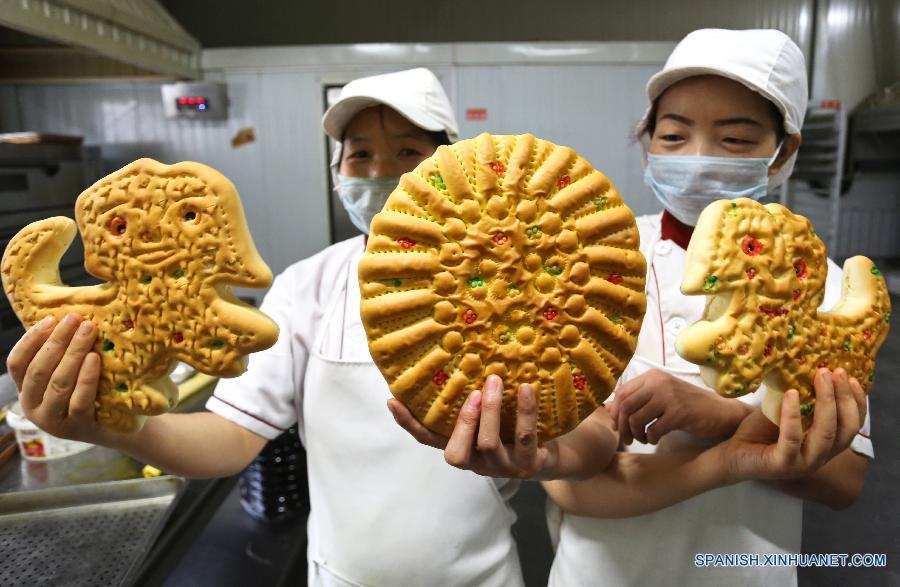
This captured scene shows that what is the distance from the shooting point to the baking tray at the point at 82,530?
1.30m

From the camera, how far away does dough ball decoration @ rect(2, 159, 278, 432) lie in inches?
32.4

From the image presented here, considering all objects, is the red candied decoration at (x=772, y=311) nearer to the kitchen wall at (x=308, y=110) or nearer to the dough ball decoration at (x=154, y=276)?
the dough ball decoration at (x=154, y=276)

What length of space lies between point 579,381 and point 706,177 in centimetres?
56

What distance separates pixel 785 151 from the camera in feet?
4.00

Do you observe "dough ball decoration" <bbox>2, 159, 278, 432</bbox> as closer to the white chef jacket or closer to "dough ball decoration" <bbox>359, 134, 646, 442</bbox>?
"dough ball decoration" <bbox>359, 134, 646, 442</bbox>

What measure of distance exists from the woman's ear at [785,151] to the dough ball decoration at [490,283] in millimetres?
619

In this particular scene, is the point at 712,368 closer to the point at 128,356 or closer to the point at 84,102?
the point at 128,356

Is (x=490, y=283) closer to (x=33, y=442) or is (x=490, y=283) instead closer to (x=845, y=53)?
(x=33, y=442)

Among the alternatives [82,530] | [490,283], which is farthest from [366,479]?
[82,530]

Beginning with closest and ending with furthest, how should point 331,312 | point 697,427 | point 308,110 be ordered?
point 697,427 < point 331,312 < point 308,110

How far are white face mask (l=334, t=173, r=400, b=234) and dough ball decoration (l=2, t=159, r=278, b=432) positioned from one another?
44cm

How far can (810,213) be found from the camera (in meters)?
4.96

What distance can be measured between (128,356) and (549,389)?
0.65 meters

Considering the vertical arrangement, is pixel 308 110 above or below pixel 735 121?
above
